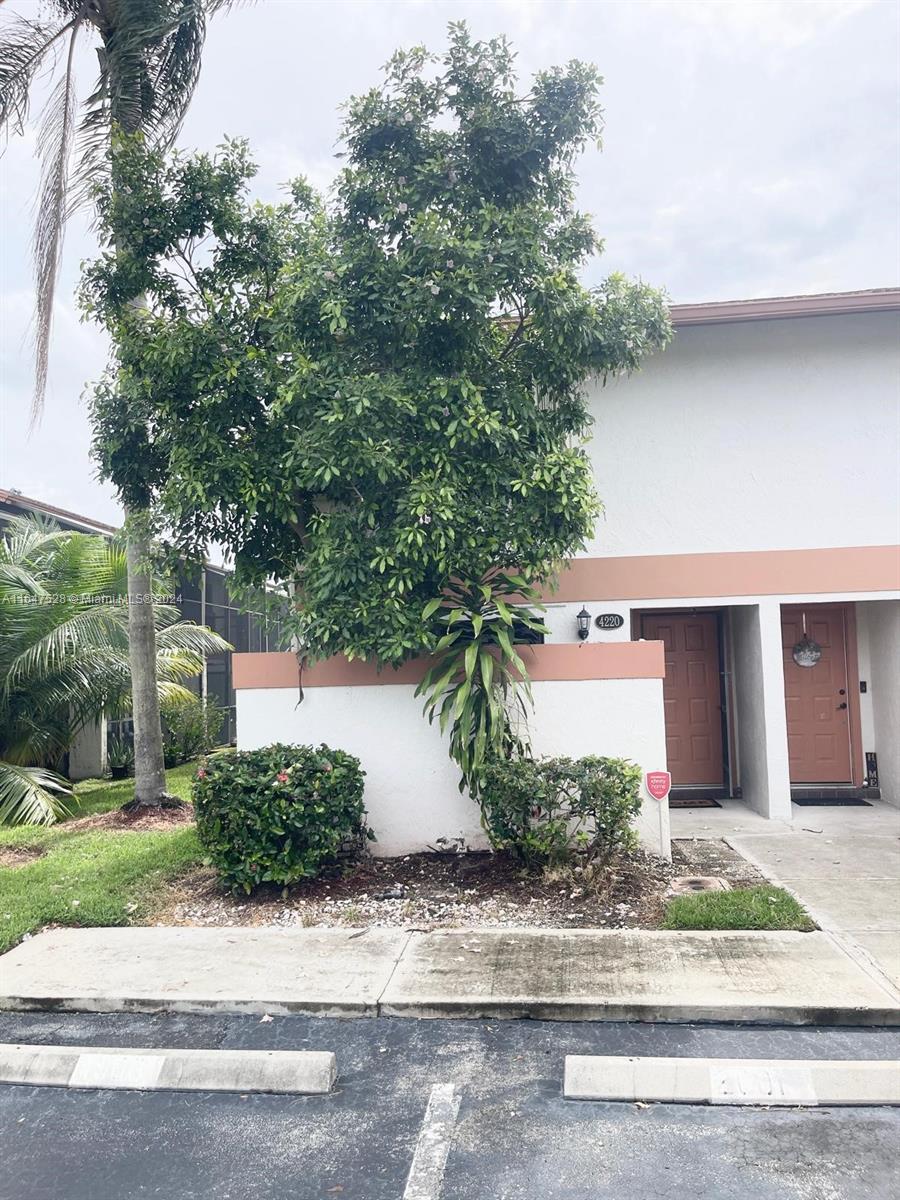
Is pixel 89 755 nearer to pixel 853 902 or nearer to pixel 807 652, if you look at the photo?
pixel 807 652

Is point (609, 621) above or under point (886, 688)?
above

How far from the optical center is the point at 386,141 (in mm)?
7035

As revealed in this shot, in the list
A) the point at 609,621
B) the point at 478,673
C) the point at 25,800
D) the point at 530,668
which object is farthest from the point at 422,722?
the point at 25,800

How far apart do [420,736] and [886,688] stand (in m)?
5.66

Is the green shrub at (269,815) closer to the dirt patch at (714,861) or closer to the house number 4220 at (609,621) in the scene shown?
the dirt patch at (714,861)

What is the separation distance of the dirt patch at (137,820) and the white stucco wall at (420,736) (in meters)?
2.60

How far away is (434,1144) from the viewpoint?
330cm

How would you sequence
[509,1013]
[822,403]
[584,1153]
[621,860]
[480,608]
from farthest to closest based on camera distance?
[822,403]
[480,608]
[621,860]
[509,1013]
[584,1153]

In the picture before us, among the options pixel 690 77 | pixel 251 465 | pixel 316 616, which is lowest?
pixel 316 616

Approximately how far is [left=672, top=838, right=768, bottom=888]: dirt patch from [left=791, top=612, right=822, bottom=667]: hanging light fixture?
9.92 ft

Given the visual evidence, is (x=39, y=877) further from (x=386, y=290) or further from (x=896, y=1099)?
(x=896, y=1099)

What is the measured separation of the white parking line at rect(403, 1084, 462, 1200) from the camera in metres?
→ 3.02

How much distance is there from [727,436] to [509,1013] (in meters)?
6.77

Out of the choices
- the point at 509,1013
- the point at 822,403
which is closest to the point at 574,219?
the point at 822,403
